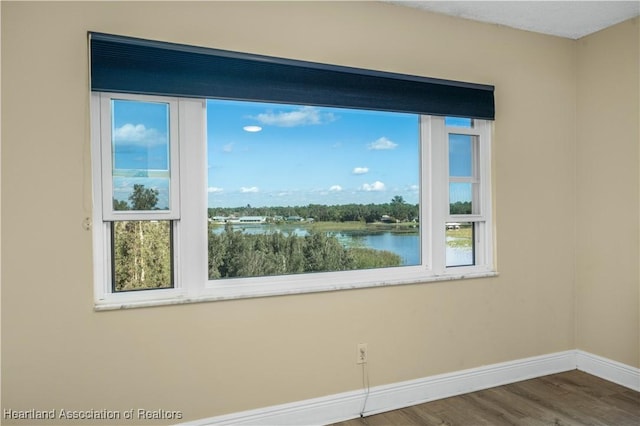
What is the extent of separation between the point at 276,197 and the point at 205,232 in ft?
1.61

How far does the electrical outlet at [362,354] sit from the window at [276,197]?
0.39 metres

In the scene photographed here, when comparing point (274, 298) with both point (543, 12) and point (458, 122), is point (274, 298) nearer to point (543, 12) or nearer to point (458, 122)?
point (458, 122)

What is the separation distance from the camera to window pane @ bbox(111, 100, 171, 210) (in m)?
2.39

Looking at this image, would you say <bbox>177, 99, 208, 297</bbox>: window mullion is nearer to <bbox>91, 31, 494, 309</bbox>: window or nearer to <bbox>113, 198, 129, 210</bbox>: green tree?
<bbox>91, 31, 494, 309</bbox>: window

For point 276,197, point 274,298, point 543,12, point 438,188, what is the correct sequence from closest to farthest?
point 274,298 < point 276,197 < point 543,12 < point 438,188

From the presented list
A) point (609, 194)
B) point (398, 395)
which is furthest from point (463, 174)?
point (398, 395)

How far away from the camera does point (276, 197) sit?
281cm

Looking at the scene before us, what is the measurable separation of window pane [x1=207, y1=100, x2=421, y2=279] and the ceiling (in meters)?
0.74

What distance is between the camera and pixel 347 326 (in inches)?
112

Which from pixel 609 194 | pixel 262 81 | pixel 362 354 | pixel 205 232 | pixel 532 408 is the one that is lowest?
pixel 532 408

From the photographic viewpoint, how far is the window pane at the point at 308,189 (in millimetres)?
2693

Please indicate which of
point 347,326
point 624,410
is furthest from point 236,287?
point 624,410

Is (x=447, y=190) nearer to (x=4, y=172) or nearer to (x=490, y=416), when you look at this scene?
(x=490, y=416)

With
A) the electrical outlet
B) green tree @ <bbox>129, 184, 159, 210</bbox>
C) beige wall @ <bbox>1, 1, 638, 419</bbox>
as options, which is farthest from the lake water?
green tree @ <bbox>129, 184, 159, 210</bbox>
